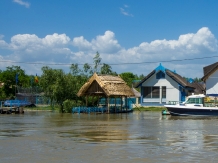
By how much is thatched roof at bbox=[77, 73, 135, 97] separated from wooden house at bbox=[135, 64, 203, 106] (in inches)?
470

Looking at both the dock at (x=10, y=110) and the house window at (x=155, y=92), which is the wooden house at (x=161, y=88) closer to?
the house window at (x=155, y=92)

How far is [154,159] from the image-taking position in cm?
1404

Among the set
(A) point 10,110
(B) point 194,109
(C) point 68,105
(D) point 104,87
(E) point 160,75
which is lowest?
(A) point 10,110

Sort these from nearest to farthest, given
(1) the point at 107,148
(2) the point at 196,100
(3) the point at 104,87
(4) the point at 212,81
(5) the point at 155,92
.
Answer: (1) the point at 107,148
(2) the point at 196,100
(3) the point at 104,87
(4) the point at 212,81
(5) the point at 155,92

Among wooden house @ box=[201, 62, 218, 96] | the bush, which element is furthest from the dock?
wooden house @ box=[201, 62, 218, 96]

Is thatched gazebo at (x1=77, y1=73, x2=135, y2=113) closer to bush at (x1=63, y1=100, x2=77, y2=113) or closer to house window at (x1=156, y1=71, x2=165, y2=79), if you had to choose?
bush at (x1=63, y1=100, x2=77, y2=113)

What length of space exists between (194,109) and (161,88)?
2091 centimetres

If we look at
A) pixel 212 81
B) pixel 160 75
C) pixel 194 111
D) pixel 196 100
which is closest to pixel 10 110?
pixel 160 75

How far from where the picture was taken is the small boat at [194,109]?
38594 millimetres

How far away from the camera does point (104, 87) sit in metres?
45.5

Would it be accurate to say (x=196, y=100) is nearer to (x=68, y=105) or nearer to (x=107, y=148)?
(x=68, y=105)

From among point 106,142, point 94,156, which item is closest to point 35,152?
point 94,156

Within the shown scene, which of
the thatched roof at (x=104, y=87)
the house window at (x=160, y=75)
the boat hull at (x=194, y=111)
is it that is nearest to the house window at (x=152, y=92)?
the house window at (x=160, y=75)

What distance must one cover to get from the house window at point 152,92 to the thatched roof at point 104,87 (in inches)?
482
